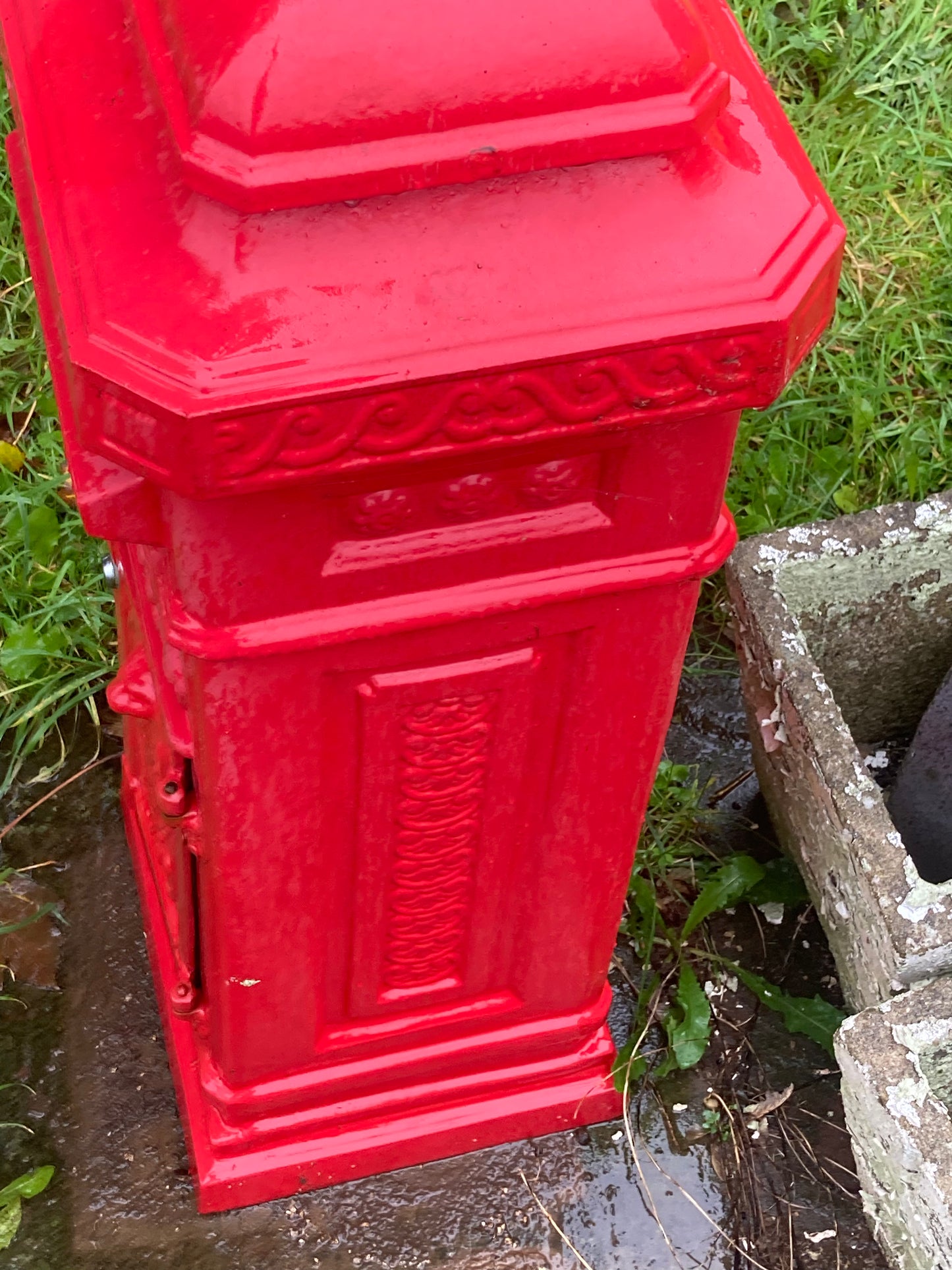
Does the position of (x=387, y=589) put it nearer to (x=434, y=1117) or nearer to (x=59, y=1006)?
(x=434, y=1117)

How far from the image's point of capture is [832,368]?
3.07m

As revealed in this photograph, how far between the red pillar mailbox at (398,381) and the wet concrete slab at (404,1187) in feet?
2.01

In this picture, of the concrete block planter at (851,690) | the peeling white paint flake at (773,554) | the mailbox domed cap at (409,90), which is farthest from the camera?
the peeling white paint flake at (773,554)

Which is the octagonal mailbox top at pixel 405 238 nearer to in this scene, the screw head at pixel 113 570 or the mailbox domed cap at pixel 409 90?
the mailbox domed cap at pixel 409 90

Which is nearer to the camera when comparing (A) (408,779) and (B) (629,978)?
(A) (408,779)

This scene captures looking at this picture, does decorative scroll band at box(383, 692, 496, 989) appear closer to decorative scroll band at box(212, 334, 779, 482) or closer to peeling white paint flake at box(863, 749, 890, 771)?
decorative scroll band at box(212, 334, 779, 482)

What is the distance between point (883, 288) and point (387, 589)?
7.23ft

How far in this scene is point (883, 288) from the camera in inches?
125

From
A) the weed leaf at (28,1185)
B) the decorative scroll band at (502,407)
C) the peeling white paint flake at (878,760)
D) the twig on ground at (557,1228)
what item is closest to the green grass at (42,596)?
the weed leaf at (28,1185)

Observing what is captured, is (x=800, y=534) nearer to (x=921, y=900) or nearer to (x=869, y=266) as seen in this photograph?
(x=921, y=900)

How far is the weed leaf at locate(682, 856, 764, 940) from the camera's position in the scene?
2.41 meters

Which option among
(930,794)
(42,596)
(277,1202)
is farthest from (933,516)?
(42,596)

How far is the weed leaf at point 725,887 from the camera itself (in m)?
2.41

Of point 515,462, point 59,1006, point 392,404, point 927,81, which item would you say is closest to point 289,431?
point 392,404
